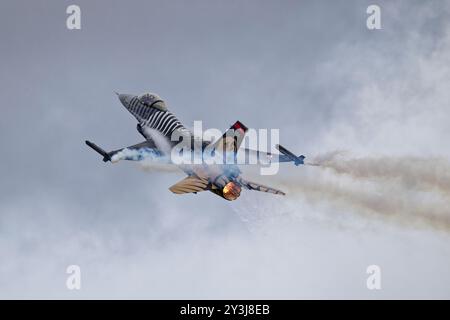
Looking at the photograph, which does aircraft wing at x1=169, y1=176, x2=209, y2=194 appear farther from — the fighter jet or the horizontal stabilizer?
the horizontal stabilizer

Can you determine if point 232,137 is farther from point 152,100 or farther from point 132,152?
point 152,100

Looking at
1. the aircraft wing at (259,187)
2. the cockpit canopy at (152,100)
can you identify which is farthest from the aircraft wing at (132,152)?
the aircraft wing at (259,187)

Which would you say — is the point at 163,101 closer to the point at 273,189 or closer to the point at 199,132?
the point at 199,132

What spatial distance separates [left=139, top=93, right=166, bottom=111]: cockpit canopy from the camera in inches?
3019

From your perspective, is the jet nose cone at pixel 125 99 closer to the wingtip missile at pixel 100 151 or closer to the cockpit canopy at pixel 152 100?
the cockpit canopy at pixel 152 100

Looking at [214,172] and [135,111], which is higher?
[135,111]

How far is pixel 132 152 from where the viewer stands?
71500mm

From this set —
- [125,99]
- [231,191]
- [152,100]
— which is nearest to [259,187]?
[231,191]

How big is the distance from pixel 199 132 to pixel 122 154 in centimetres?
683

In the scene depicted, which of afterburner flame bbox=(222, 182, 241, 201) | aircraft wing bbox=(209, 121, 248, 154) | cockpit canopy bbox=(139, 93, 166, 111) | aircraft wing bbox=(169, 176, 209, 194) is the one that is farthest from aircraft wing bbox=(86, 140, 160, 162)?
afterburner flame bbox=(222, 182, 241, 201)

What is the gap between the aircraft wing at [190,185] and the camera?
65606mm

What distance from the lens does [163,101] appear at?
77.3m

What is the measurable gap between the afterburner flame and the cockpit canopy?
13.2 m
